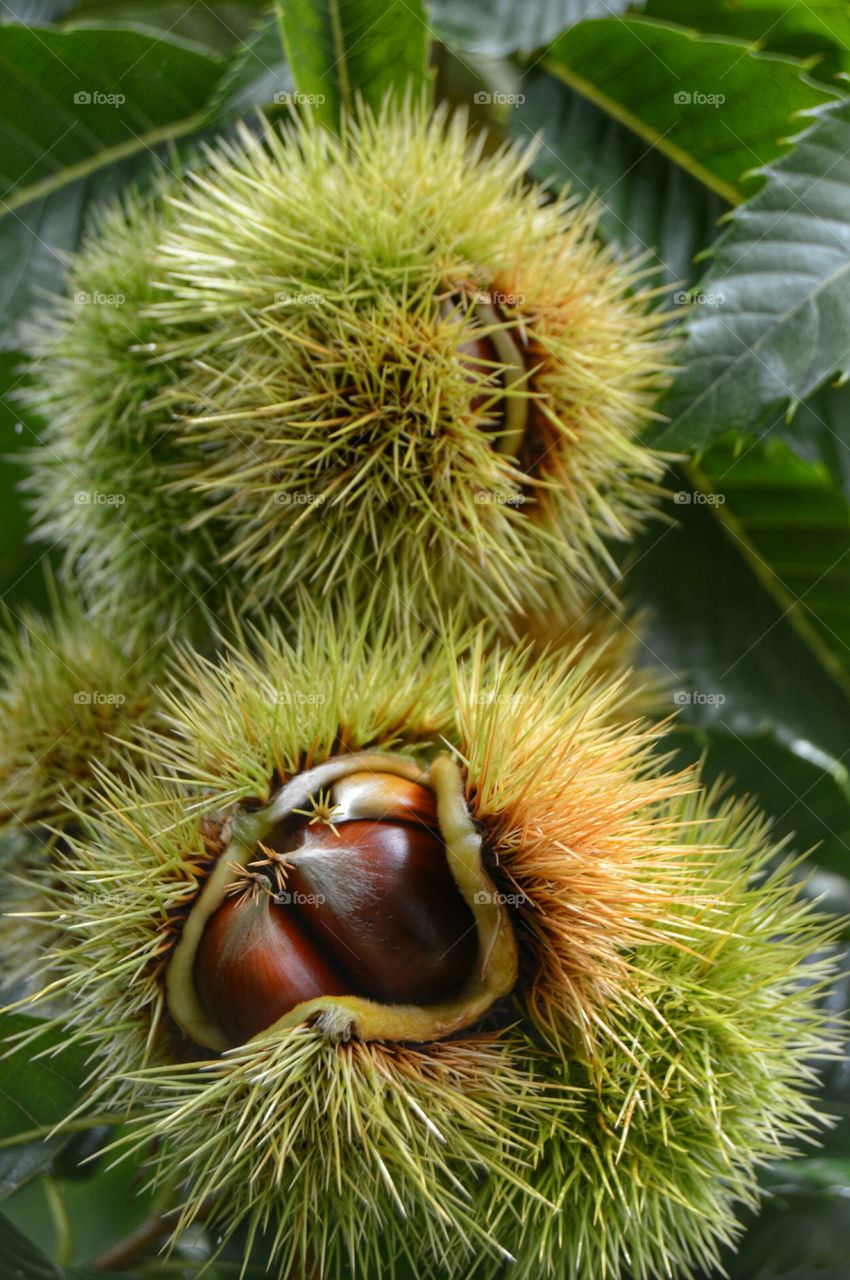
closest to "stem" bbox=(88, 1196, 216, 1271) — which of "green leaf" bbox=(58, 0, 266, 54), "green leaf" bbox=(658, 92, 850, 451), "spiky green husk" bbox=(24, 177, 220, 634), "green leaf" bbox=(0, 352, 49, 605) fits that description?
"spiky green husk" bbox=(24, 177, 220, 634)

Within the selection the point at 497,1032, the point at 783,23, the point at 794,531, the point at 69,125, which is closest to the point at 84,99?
the point at 69,125

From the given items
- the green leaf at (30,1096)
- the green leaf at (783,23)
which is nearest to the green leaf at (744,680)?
the green leaf at (783,23)

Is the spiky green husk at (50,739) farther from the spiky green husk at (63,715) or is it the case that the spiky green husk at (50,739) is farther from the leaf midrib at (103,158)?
the leaf midrib at (103,158)

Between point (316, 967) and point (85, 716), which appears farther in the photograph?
point (85, 716)

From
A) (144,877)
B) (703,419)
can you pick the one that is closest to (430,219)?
(703,419)

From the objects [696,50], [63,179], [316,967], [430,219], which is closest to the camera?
[316,967]

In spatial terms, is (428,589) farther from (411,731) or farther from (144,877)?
(144,877)

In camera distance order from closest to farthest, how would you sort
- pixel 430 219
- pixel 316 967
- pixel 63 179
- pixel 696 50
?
pixel 316 967 → pixel 430 219 → pixel 696 50 → pixel 63 179
